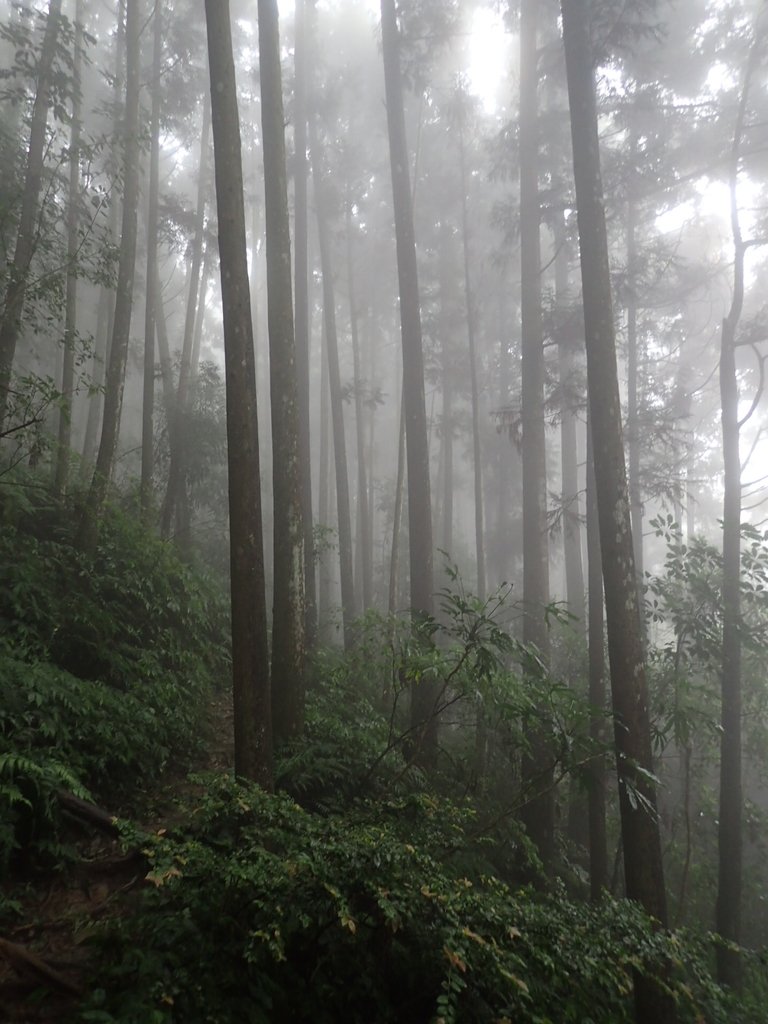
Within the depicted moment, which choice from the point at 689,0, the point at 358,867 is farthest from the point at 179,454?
the point at 689,0

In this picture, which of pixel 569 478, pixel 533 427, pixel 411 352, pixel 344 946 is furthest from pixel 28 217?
pixel 569 478

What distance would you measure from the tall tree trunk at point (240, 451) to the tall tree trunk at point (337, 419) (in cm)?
796

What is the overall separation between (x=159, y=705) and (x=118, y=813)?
1.65 m

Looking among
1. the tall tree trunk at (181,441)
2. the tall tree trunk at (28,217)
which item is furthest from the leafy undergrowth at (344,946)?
the tall tree trunk at (181,441)

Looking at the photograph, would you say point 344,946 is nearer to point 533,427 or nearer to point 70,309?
point 533,427

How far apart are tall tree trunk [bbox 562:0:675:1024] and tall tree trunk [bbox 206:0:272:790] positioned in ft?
11.1

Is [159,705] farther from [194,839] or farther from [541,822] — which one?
[541,822]

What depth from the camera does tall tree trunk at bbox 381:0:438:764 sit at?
10.3 metres

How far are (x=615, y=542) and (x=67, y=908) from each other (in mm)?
5804

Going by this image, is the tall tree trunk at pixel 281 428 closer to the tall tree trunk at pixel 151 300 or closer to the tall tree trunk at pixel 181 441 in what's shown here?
the tall tree trunk at pixel 151 300

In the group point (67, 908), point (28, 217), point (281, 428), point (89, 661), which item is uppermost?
point (28, 217)

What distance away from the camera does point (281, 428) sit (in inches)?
279

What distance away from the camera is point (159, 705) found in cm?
669

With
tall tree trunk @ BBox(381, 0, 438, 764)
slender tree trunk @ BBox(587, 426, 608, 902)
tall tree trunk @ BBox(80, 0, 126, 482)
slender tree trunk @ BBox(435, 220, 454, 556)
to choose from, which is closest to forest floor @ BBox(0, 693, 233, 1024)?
slender tree trunk @ BBox(587, 426, 608, 902)
